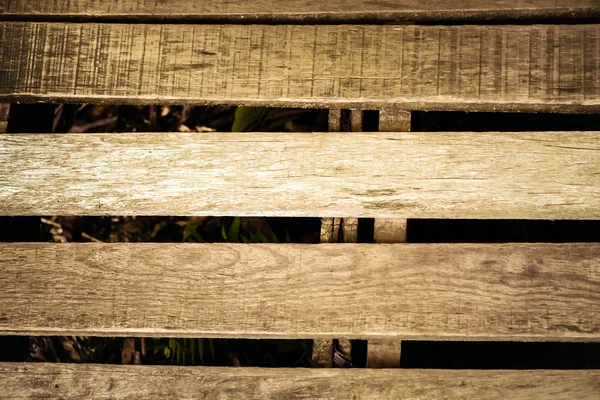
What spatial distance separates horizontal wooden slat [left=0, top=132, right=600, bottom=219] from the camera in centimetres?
165

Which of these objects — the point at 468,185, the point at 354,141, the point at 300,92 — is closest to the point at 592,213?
the point at 468,185

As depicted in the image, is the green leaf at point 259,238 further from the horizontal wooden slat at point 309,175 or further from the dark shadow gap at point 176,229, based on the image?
the horizontal wooden slat at point 309,175

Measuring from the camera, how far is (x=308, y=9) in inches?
69.5

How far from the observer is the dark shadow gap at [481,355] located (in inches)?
80.2

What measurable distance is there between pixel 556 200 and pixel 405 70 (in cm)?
62

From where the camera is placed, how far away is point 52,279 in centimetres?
170

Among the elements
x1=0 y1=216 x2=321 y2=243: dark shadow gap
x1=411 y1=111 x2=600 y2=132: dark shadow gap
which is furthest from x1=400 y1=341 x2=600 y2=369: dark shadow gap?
x1=411 y1=111 x2=600 y2=132: dark shadow gap

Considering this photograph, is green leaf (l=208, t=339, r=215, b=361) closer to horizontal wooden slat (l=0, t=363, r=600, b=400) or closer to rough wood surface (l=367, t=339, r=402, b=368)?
horizontal wooden slat (l=0, t=363, r=600, b=400)

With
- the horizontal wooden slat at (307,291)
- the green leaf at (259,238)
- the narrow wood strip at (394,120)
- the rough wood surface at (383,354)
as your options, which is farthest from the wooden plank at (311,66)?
the rough wood surface at (383,354)

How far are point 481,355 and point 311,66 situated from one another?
1.32m

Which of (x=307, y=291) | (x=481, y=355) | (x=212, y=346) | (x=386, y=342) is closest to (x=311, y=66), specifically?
(x=307, y=291)

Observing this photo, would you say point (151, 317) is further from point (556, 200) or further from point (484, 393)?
point (556, 200)

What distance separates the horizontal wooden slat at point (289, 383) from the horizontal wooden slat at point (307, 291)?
0.39ft

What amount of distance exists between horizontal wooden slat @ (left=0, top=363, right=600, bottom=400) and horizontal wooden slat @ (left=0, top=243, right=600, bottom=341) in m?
0.12
